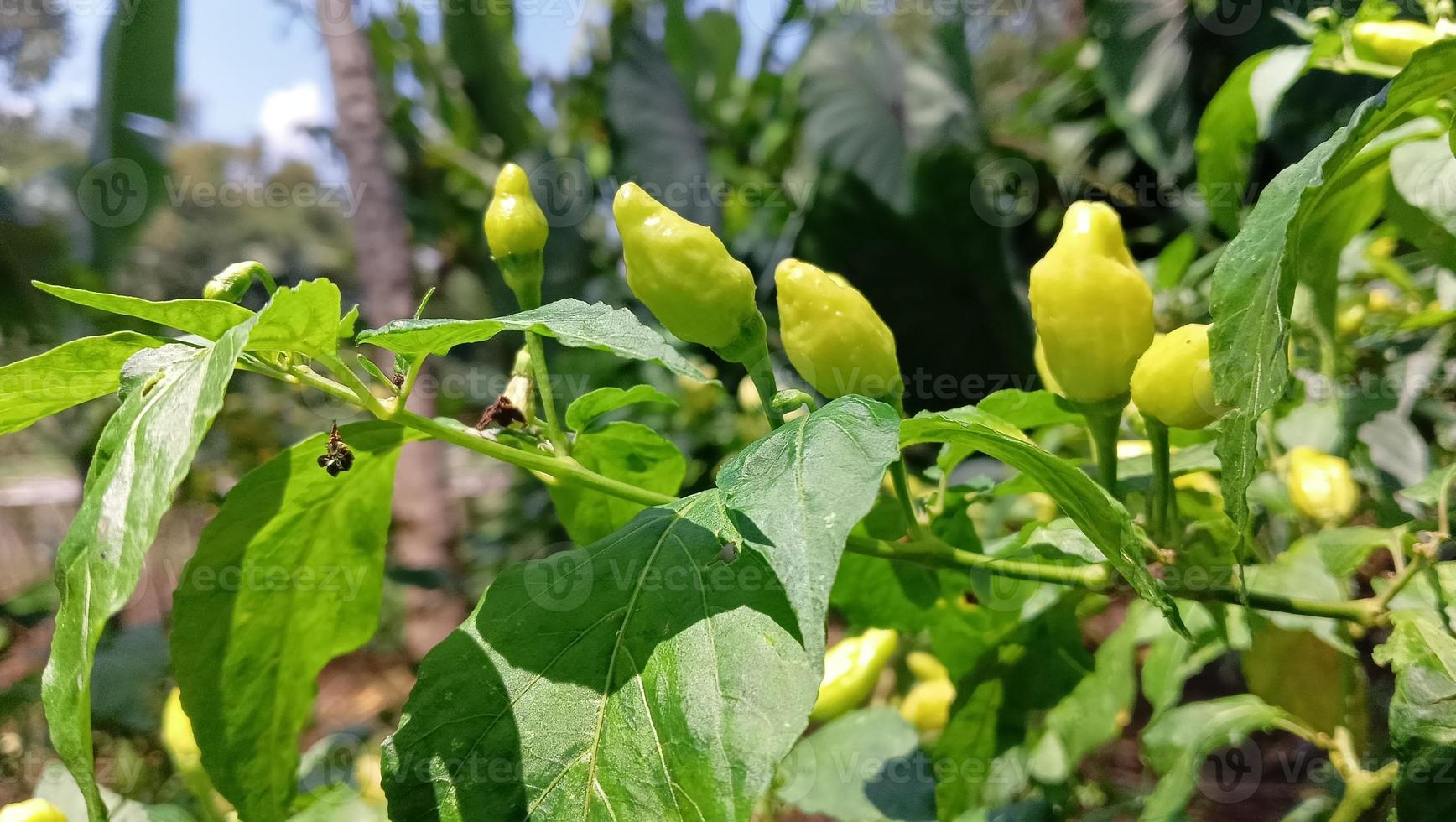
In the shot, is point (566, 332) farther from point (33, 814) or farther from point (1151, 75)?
point (1151, 75)

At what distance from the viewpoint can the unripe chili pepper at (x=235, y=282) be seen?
0.34 meters

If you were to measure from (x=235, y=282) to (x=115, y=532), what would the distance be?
15 cm

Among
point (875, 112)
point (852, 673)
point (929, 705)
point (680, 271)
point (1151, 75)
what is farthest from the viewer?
point (875, 112)

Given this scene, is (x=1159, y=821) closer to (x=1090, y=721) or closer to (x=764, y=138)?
(x=1090, y=721)

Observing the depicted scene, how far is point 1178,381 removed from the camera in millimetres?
349

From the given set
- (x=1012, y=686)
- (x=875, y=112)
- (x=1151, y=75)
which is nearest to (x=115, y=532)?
(x=1012, y=686)

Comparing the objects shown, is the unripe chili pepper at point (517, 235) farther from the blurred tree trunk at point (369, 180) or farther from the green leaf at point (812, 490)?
the blurred tree trunk at point (369, 180)

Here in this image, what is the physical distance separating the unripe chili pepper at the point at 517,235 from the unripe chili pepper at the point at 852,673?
0.31 m

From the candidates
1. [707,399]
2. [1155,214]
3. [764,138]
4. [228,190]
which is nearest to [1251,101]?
[1155,214]

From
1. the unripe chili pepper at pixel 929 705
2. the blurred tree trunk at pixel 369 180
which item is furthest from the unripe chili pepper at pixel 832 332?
the blurred tree trunk at pixel 369 180

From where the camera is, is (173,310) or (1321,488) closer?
(173,310)

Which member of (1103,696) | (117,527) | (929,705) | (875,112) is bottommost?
(929,705)

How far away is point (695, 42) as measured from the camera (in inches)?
77.6

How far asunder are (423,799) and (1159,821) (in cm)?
43
